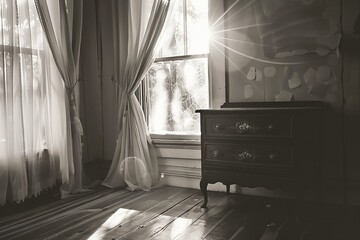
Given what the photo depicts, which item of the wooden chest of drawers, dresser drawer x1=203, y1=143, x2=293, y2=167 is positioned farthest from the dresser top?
dresser drawer x1=203, y1=143, x2=293, y2=167

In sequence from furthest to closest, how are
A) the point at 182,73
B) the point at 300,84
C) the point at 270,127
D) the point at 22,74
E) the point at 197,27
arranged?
the point at 182,73 → the point at 197,27 → the point at 22,74 → the point at 300,84 → the point at 270,127

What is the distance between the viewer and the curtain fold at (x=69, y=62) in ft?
10.5

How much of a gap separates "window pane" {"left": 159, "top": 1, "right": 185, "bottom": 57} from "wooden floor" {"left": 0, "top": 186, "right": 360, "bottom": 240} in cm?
147

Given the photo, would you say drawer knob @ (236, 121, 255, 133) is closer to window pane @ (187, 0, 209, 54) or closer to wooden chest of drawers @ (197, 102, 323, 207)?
wooden chest of drawers @ (197, 102, 323, 207)

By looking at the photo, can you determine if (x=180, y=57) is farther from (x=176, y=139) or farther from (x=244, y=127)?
(x=244, y=127)

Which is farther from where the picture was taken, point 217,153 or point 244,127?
point 217,153

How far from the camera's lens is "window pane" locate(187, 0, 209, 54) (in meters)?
3.18

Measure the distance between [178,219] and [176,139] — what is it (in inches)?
41.3

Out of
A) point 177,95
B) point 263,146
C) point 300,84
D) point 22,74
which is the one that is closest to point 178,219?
point 263,146

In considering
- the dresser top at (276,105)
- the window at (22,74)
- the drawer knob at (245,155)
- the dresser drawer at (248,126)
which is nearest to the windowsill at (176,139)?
the dresser top at (276,105)

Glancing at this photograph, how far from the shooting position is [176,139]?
3305mm

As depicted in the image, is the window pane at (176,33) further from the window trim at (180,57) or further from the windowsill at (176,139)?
the windowsill at (176,139)

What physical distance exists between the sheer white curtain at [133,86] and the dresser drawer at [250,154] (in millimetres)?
957

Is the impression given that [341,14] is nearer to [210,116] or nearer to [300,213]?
[210,116]
